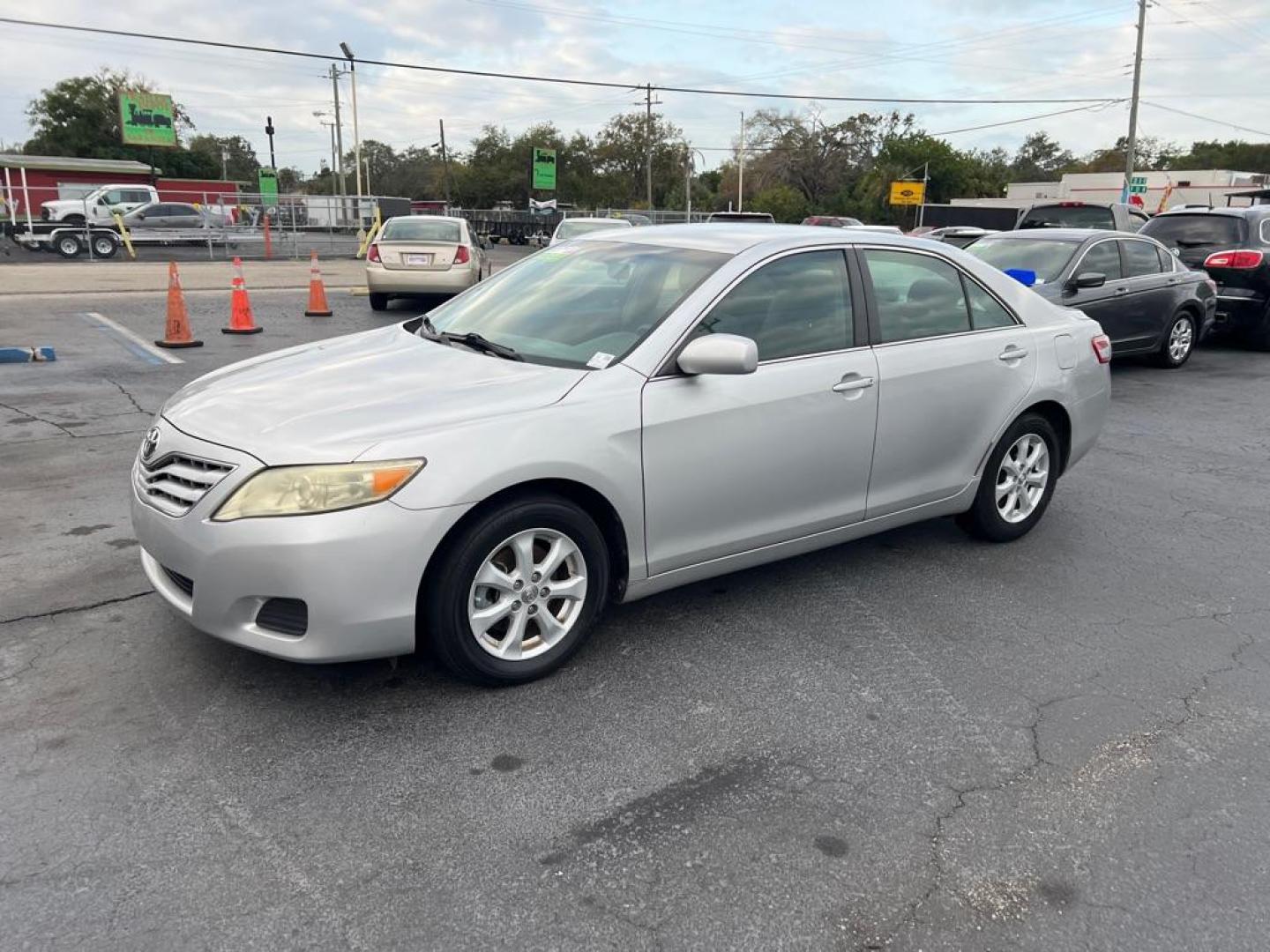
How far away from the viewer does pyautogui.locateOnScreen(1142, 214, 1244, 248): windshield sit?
1211 centimetres

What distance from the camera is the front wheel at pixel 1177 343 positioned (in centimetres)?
1086

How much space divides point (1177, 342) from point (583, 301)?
9.55 metres

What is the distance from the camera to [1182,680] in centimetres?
369

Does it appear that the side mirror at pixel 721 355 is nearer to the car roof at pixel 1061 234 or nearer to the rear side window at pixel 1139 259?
the car roof at pixel 1061 234

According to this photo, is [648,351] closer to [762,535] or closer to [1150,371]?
[762,535]

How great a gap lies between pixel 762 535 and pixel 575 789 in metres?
1.47


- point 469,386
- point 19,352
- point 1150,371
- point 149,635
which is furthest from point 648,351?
point 1150,371

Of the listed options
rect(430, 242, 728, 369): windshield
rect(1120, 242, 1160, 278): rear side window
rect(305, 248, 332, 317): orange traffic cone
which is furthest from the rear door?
rect(305, 248, 332, 317): orange traffic cone

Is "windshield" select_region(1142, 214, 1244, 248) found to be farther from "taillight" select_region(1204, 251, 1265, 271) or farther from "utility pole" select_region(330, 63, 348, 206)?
"utility pole" select_region(330, 63, 348, 206)

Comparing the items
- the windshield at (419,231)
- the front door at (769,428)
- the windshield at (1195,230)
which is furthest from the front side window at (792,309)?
the windshield at (419,231)

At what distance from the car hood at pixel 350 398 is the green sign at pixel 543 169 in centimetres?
5216

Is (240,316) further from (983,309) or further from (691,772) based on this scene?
(691,772)

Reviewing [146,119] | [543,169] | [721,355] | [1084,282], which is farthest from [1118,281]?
[146,119]

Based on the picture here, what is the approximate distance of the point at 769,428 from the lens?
3834 mm
